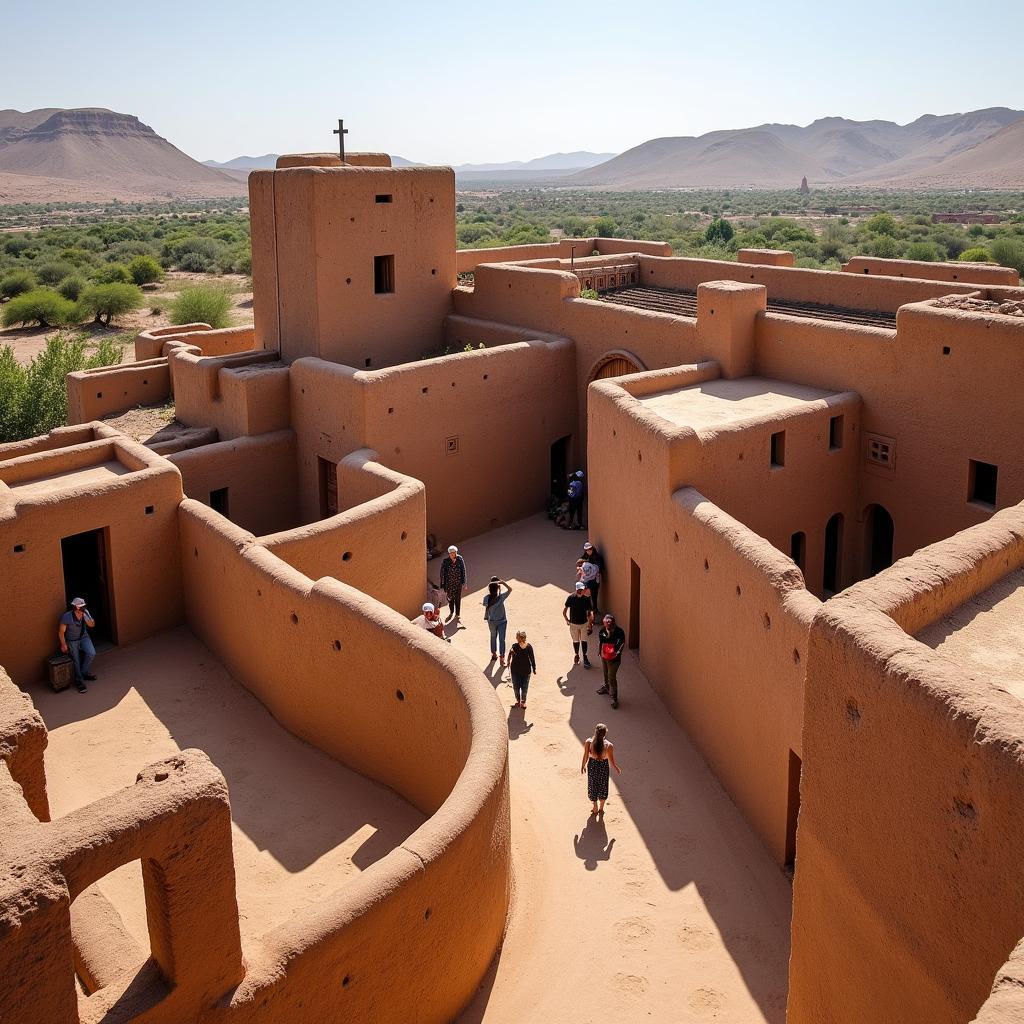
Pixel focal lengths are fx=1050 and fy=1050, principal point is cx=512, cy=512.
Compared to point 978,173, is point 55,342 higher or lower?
lower

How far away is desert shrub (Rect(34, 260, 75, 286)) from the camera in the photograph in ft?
141

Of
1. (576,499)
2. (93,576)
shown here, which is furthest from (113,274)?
(93,576)

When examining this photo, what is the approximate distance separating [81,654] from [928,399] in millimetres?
10794

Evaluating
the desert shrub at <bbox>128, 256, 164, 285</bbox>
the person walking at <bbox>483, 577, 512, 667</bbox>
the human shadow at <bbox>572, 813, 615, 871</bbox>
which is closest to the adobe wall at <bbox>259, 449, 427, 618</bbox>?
the person walking at <bbox>483, 577, 512, 667</bbox>

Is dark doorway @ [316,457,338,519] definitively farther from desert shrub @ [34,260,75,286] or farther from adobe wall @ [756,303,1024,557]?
desert shrub @ [34,260,75,286]

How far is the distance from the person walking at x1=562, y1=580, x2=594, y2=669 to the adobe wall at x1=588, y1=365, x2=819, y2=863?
70cm

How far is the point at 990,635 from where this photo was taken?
5.84 m

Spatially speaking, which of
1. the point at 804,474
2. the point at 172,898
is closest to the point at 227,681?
the point at 172,898

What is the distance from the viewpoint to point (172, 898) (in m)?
5.69

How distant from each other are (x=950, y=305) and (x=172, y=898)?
1220 centimetres

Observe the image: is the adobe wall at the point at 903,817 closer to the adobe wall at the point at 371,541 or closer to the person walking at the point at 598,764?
the person walking at the point at 598,764

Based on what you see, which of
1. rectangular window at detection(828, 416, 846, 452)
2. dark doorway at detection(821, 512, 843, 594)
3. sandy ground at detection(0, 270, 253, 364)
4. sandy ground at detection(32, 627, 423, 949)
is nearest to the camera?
sandy ground at detection(32, 627, 423, 949)

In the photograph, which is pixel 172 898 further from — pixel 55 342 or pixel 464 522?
pixel 55 342

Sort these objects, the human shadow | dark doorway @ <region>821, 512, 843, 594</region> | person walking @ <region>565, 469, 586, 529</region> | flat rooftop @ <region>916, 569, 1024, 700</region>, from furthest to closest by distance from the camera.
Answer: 1. person walking @ <region>565, 469, 586, 529</region>
2. dark doorway @ <region>821, 512, 843, 594</region>
3. the human shadow
4. flat rooftop @ <region>916, 569, 1024, 700</region>
